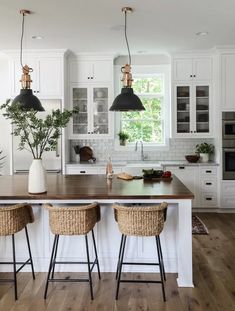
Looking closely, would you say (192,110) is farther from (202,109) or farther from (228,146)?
(228,146)

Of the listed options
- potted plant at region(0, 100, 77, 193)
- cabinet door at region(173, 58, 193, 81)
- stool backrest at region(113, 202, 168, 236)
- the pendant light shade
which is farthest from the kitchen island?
cabinet door at region(173, 58, 193, 81)

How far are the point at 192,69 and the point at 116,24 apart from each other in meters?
2.02

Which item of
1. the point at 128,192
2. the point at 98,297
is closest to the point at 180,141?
the point at 128,192

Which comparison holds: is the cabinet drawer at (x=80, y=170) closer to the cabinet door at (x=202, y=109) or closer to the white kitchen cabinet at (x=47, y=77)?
the white kitchen cabinet at (x=47, y=77)

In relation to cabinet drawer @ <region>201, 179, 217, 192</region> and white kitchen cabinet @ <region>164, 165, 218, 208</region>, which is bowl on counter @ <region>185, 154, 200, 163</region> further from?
cabinet drawer @ <region>201, 179, 217, 192</region>

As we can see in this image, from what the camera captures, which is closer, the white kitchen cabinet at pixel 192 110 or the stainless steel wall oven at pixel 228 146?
the stainless steel wall oven at pixel 228 146

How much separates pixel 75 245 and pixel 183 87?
147 inches

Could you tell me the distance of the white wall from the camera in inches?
246

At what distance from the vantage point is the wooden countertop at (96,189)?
119 inches

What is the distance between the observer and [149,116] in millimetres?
6566

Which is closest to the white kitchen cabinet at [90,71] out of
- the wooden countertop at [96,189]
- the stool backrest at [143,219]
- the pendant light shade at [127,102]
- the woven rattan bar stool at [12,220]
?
the pendant light shade at [127,102]

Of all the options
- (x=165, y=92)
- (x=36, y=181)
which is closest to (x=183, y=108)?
(x=165, y=92)

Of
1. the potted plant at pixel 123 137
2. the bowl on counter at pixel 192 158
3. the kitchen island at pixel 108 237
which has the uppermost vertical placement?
the potted plant at pixel 123 137

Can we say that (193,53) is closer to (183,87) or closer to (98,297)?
(183,87)
